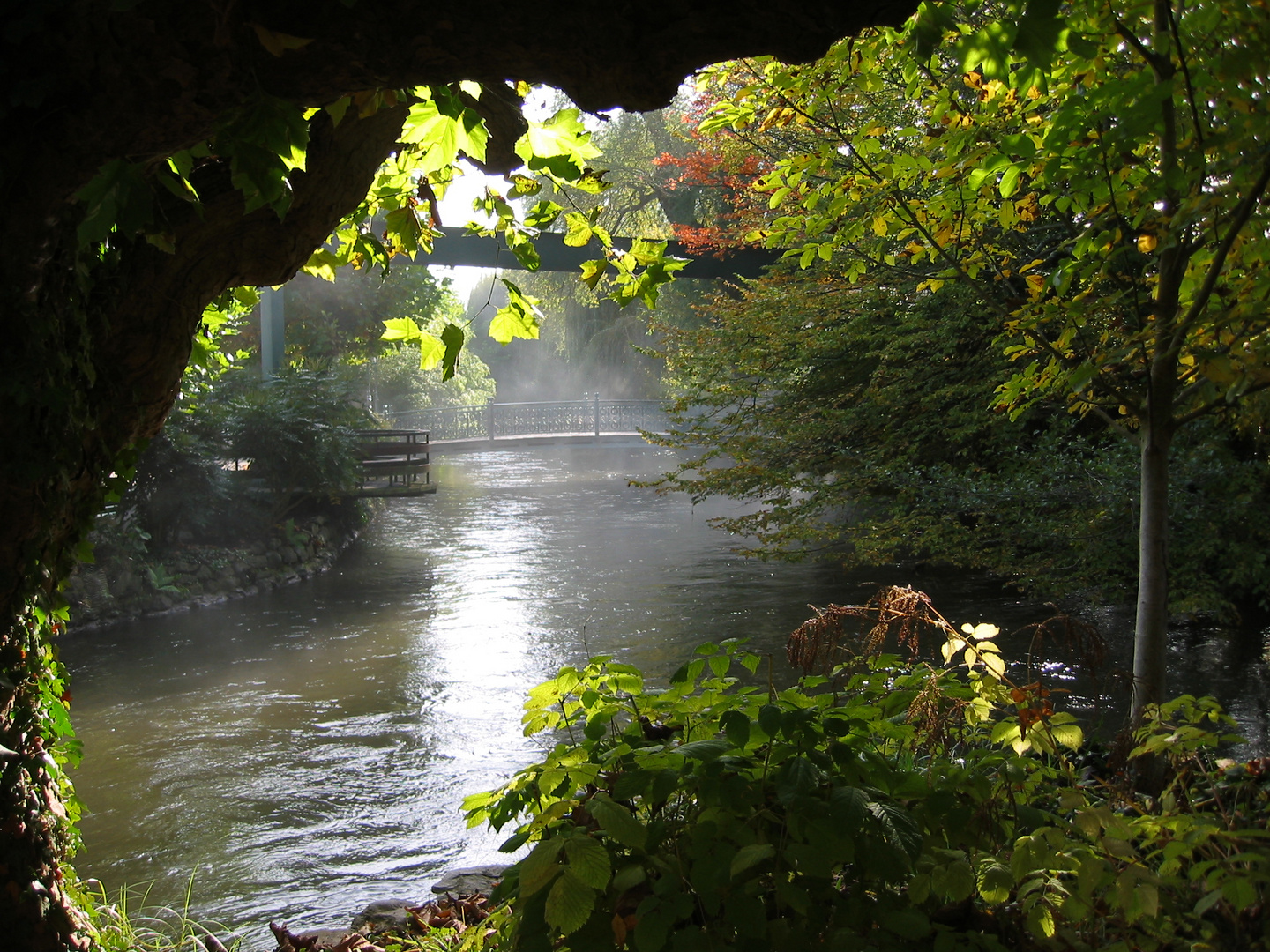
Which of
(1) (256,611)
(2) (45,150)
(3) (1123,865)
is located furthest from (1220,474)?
(1) (256,611)

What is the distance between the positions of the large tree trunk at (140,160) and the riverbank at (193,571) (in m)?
7.65

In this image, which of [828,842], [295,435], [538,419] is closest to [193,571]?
[295,435]

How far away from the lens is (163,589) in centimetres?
1037

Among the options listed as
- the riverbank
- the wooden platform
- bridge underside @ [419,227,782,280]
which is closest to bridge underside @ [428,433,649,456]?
bridge underside @ [419,227,782,280]

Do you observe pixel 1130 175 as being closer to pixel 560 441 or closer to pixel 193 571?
pixel 193 571

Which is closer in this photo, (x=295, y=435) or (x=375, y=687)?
(x=375, y=687)

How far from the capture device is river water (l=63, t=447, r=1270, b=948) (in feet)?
15.5

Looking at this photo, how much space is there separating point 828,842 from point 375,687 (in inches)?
247

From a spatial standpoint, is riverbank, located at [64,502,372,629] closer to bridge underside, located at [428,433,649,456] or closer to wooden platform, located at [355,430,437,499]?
wooden platform, located at [355,430,437,499]

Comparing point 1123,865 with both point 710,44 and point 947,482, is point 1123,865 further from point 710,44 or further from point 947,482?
point 947,482

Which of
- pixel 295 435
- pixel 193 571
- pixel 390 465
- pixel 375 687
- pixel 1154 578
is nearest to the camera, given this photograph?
pixel 1154 578

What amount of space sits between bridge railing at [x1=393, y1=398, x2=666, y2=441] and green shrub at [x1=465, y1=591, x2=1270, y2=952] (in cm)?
2653

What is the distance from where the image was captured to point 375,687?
24.3 feet

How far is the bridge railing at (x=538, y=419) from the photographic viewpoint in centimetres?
2862
